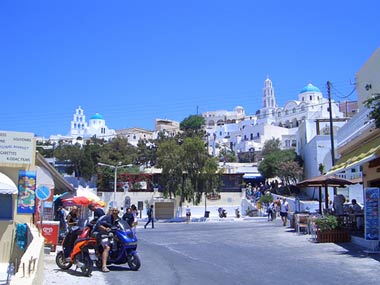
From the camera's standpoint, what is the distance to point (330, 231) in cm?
1847

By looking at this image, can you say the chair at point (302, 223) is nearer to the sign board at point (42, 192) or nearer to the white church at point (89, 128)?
the sign board at point (42, 192)

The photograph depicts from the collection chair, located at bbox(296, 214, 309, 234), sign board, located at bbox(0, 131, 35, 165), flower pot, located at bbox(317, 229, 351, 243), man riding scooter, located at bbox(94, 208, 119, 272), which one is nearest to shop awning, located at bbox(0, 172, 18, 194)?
sign board, located at bbox(0, 131, 35, 165)

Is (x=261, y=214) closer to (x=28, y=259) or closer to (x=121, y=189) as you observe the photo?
(x=121, y=189)

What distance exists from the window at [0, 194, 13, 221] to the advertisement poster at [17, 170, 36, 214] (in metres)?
0.26

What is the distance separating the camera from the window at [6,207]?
15.7 m

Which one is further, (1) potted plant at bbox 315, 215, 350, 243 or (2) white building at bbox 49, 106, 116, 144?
(2) white building at bbox 49, 106, 116, 144

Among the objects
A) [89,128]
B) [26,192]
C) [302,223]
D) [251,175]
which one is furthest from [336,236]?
[89,128]

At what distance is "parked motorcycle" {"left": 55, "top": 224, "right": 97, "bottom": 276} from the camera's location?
11.8 m

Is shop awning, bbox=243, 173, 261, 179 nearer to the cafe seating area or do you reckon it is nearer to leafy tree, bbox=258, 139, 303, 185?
leafy tree, bbox=258, 139, 303, 185

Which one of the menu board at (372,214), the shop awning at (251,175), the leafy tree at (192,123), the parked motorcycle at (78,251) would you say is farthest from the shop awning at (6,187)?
the leafy tree at (192,123)

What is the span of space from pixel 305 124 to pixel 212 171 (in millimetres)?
26760

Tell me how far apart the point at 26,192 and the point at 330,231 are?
11.2 m

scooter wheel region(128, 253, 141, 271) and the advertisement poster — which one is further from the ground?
the advertisement poster

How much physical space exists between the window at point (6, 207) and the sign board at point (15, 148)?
1152mm
